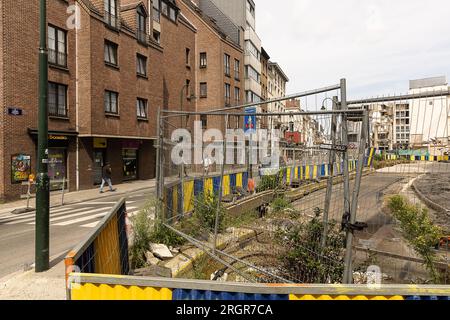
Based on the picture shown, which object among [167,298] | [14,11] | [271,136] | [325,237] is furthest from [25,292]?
[14,11]

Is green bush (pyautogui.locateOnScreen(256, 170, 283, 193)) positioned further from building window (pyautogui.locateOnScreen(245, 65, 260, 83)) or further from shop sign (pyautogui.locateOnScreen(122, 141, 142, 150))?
building window (pyautogui.locateOnScreen(245, 65, 260, 83))

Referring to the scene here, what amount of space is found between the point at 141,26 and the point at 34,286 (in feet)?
70.0

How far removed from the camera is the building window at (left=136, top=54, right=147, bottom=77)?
2122 centimetres

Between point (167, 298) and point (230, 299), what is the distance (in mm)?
516

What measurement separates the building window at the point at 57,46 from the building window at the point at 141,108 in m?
5.85

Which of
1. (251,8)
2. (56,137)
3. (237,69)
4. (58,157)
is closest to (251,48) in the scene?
(237,69)

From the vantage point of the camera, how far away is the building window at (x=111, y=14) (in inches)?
720

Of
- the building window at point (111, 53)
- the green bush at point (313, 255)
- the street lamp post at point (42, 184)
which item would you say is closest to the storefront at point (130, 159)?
the building window at point (111, 53)

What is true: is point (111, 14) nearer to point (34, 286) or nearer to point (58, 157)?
point (58, 157)

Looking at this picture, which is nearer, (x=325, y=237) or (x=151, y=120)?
(x=325, y=237)

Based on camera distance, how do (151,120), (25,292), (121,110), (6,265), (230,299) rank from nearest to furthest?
(230,299) < (25,292) < (6,265) < (121,110) < (151,120)

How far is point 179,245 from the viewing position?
20.0 feet

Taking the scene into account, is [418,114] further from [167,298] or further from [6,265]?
[6,265]

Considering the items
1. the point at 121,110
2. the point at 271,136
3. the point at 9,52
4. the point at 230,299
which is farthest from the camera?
the point at 121,110
